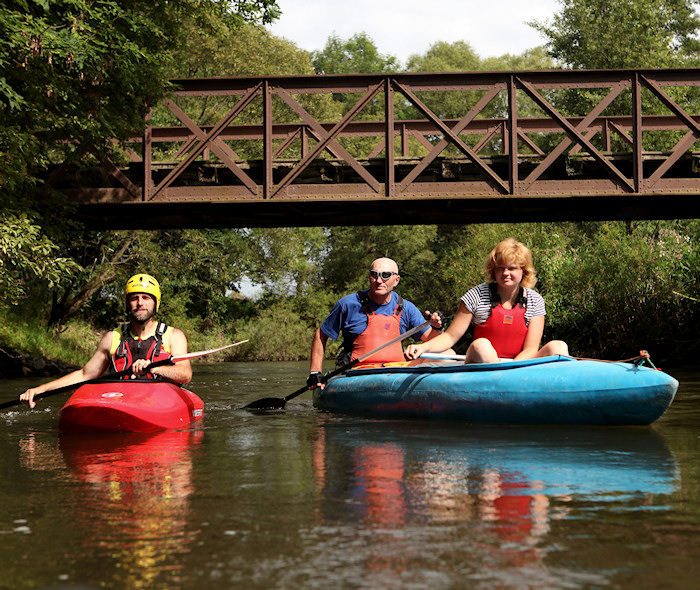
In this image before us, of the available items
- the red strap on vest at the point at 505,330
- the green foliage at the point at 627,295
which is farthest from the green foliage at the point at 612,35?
the red strap on vest at the point at 505,330

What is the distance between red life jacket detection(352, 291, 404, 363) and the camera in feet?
32.2

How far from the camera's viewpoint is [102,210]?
17250mm

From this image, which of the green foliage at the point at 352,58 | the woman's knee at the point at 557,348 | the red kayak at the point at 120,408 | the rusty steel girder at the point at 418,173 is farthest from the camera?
the green foliage at the point at 352,58

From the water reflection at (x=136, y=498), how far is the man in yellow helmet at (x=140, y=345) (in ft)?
2.35

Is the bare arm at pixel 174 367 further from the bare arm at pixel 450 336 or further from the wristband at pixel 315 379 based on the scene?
the bare arm at pixel 450 336

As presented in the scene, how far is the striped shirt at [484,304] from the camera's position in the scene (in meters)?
8.09

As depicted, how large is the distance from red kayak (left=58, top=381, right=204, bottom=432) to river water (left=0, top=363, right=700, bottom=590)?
32 centimetres

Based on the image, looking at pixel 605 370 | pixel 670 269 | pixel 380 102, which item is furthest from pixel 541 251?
pixel 380 102

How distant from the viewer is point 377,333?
9844 mm

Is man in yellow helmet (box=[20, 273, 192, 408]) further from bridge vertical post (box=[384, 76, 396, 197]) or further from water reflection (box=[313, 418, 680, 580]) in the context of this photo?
bridge vertical post (box=[384, 76, 396, 197])

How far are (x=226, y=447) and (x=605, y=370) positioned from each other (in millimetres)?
2952

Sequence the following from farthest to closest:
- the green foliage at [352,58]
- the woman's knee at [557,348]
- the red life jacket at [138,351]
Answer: the green foliage at [352,58], the red life jacket at [138,351], the woman's knee at [557,348]

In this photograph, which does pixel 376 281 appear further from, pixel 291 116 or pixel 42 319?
pixel 291 116

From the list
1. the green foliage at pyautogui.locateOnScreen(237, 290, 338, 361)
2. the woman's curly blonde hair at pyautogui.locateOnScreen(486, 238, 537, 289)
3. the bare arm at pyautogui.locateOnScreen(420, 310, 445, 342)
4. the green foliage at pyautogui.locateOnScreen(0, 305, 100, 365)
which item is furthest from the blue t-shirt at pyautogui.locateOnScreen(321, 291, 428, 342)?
the green foliage at pyautogui.locateOnScreen(237, 290, 338, 361)
